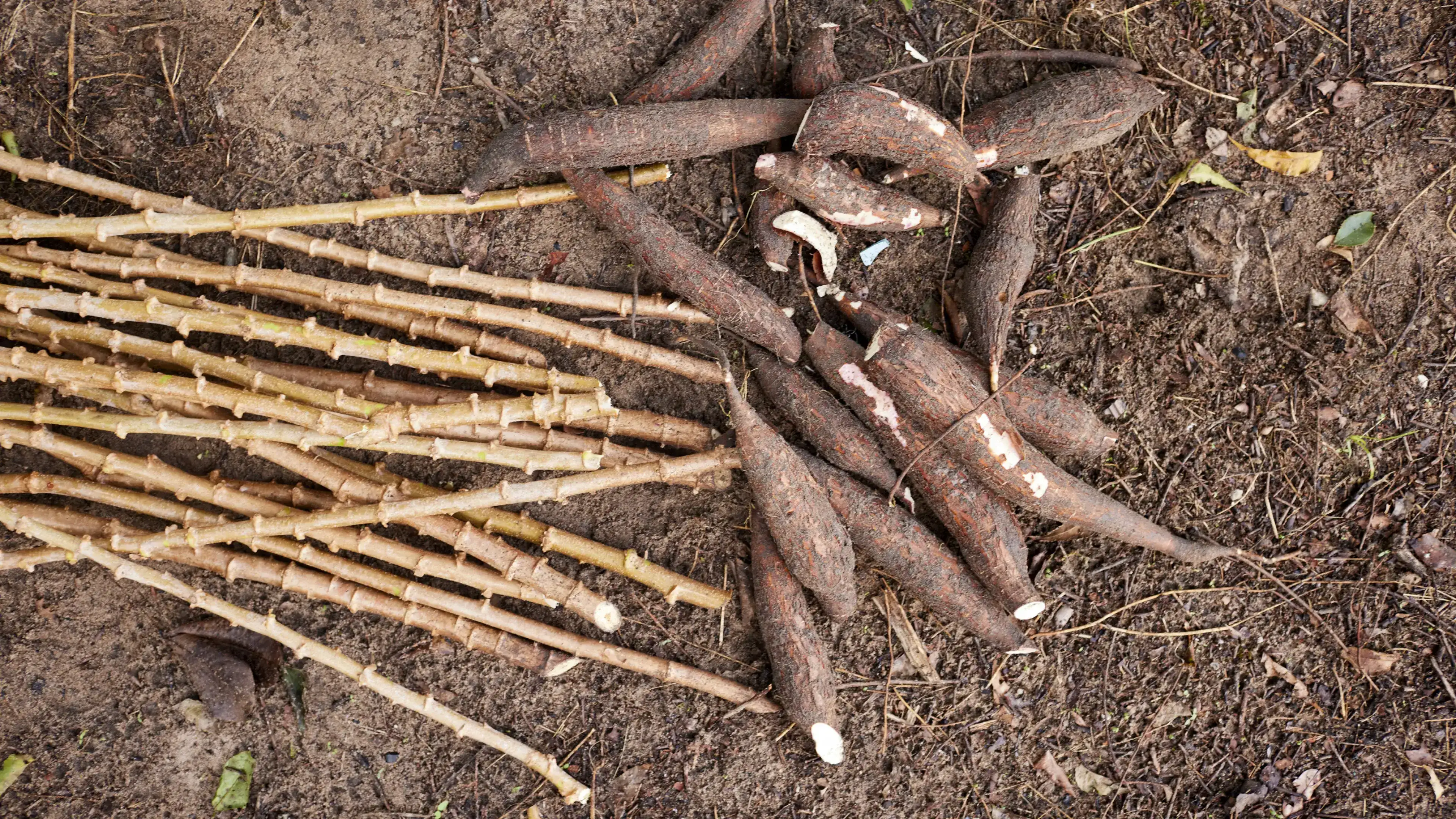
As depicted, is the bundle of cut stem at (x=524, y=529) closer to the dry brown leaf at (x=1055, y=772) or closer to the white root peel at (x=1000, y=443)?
the white root peel at (x=1000, y=443)

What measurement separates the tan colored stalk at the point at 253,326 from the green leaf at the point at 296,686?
0.96 meters

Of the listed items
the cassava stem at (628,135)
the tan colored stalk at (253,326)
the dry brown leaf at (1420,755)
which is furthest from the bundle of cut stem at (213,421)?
the dry brown leaf at (1420,755)

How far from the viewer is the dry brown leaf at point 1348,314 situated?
8.09 feet

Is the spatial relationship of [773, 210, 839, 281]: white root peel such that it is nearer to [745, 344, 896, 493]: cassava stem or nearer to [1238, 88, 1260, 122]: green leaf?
[745, 344, 896, 493]: cassava stem

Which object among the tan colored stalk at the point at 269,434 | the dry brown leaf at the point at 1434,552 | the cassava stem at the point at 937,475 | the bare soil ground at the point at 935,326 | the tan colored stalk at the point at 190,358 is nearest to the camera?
the tan colored stalk at the point at 269,434

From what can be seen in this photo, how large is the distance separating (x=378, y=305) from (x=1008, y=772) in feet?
7.57

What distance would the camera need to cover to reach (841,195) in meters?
2.26

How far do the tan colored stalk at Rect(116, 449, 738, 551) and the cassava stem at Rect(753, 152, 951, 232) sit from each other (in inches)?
28.3

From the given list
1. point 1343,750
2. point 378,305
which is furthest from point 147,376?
point 1343,750

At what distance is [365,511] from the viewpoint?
2.17 m

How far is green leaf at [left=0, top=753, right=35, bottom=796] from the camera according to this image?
2426mm

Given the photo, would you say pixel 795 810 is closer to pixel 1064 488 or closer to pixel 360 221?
pixel 1064 488

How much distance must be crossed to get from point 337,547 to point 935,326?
1829 mm

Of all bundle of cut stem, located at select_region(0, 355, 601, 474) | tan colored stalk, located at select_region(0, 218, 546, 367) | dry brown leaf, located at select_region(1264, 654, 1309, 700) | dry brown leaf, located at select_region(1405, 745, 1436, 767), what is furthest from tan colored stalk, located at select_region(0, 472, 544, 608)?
dry brown leaf, located at select_region(1405, 745, 1436, 767)
